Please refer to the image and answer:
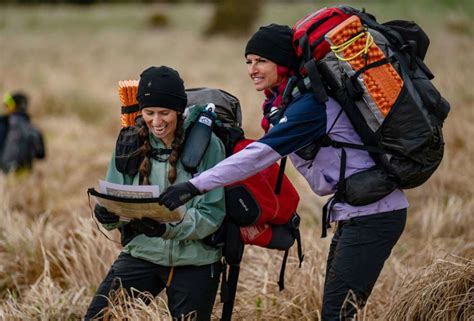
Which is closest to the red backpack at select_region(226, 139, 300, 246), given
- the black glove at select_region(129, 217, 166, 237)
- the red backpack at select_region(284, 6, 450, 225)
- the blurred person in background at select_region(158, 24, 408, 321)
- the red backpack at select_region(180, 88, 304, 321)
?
the red backpack at select_region(180, 88, 304, 321)

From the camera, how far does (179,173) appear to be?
11.9 feet

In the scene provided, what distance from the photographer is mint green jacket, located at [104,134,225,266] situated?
3537 mm

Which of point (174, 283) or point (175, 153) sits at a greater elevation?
point (175, 153)

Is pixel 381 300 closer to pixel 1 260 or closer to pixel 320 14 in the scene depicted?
pixel 320 14

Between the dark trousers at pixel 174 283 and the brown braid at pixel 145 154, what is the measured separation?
0.46 meters

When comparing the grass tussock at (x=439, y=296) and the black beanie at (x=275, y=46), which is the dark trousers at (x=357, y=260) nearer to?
the grass tussock at (x=439, y=296)

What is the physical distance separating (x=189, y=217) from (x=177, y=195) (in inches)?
11.8

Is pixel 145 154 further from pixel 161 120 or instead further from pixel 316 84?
pixel 316 84

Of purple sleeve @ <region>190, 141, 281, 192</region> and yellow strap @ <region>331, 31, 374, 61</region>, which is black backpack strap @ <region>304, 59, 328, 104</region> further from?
purple sleeve @ <region>190, 141, 281, 192</region>

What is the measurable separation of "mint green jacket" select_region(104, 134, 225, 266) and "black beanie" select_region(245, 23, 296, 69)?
50 cm

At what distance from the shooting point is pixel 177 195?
10.6ft

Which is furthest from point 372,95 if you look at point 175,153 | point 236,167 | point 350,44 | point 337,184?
point 175,153

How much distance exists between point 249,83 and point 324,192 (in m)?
12.9

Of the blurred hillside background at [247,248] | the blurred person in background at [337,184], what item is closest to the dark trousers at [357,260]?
the blurred person in background at [337,184]
